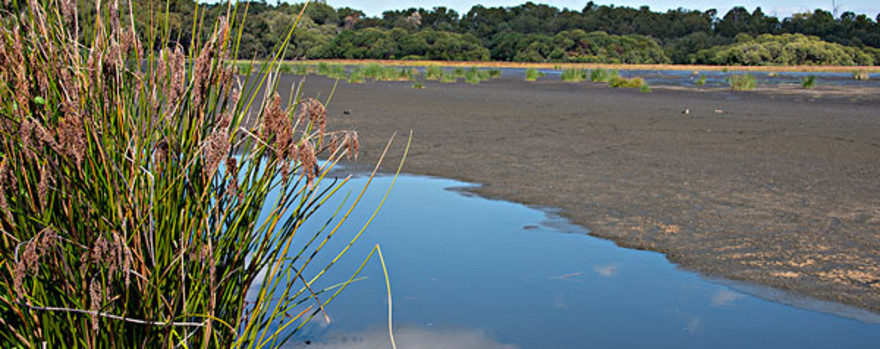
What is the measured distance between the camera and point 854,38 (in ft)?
254

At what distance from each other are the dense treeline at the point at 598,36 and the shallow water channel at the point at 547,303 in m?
51.2

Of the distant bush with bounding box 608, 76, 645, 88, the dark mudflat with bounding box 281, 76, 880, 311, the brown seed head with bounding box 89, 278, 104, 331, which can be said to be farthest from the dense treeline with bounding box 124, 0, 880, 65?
the brown seed head with bounding box 89, 278, 104, 331

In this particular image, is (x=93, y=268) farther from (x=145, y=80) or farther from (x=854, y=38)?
(x=854, y=38)

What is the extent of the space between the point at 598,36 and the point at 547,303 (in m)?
73.2

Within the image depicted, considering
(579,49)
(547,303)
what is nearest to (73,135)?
(547,303)

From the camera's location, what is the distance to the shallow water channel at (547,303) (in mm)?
3656

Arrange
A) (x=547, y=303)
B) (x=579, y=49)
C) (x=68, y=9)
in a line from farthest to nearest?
1. (x=579, y=49)
2. (x=547, y=303)
3. (x=68, y=9)

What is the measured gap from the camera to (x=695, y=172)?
808 centimetres

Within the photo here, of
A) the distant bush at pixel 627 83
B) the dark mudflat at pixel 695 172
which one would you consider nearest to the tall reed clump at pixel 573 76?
the distant bush at pixel 627 83

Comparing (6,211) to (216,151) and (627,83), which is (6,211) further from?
(627,83)

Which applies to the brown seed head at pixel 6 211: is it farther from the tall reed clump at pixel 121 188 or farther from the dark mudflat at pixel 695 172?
the dark mudflat at pixel 695 172

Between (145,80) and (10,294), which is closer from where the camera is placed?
(10,294)

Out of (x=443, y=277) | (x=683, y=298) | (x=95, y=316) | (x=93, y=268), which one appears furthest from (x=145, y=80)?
(x=683, y=298)

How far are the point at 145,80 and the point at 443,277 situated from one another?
2.23 metres
